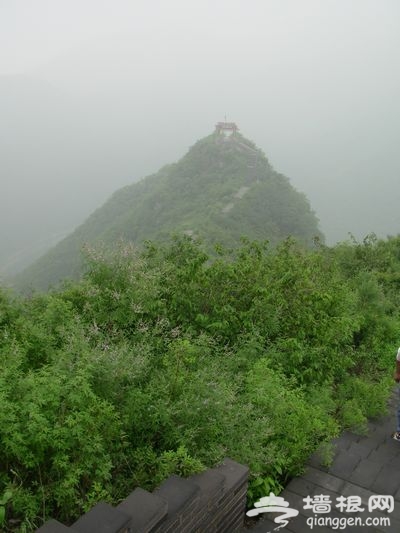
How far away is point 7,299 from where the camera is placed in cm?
631

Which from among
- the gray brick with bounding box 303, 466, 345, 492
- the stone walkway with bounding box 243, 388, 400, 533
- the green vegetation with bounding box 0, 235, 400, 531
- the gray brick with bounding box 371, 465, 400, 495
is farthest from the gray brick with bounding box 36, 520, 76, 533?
the gray brick with bounding box 371, 465, 400, 495

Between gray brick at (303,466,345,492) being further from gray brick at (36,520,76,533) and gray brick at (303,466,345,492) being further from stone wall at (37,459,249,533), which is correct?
gray brick at (36,520,76,533)

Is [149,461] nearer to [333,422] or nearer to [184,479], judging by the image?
[184,479]

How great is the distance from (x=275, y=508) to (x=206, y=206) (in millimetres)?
65662

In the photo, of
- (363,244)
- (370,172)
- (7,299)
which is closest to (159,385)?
(7,299)

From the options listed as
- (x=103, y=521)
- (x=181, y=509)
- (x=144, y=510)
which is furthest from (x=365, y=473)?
(x=103, y=521)

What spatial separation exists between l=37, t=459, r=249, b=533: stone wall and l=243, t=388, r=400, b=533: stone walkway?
49 cm

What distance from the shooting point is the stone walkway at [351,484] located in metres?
3.95

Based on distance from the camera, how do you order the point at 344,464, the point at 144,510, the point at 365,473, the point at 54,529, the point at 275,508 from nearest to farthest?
the point at 54,529 < the point at 144,510 < the point at 275,508 < the point at 365,473 < the point at 344,464

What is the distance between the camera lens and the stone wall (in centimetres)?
275

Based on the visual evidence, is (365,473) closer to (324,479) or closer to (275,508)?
(324,479)

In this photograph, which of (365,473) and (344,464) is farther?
(344,464)

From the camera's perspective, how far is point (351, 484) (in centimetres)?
448

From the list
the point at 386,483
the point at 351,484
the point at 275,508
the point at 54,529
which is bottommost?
the point at 386,483
